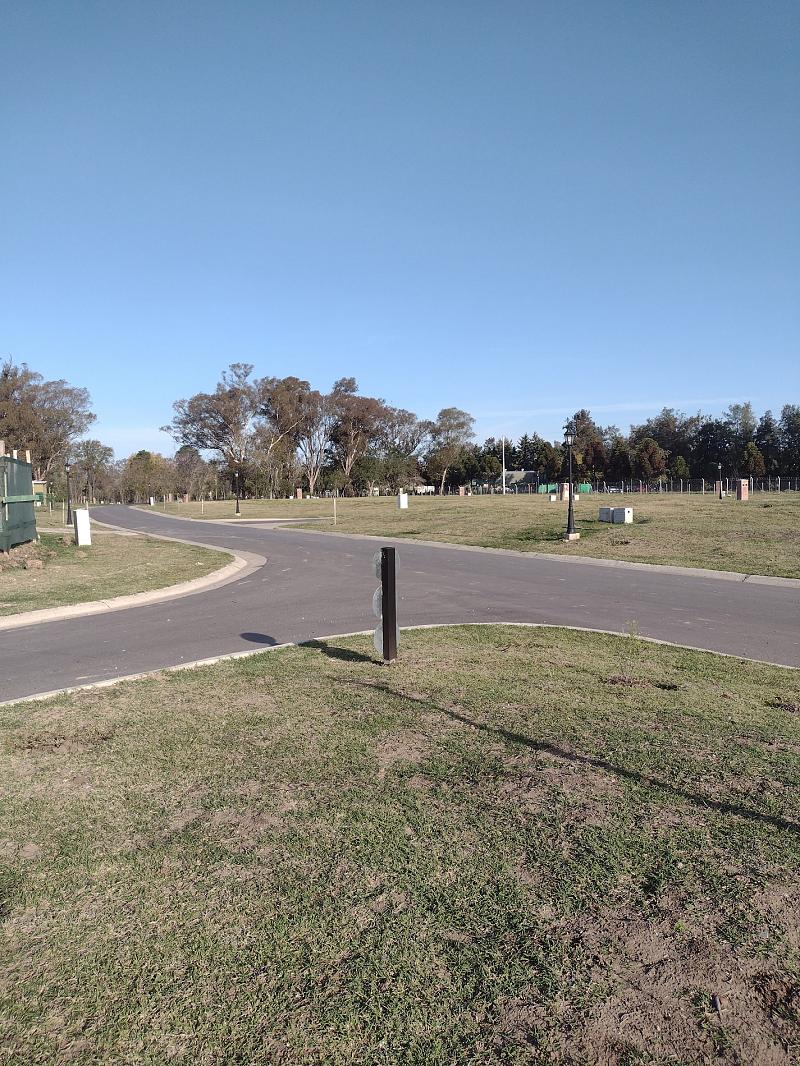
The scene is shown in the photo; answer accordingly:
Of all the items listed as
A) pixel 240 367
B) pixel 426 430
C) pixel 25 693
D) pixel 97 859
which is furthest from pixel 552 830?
pixel 426 430

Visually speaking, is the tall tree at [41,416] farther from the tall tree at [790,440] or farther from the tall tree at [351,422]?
the tall tree at [790,440]

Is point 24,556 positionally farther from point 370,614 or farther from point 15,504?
point 370,614

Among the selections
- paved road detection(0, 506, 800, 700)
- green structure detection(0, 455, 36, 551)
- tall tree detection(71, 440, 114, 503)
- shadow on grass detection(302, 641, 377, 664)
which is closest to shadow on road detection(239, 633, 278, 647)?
paved road detection(0, 506, 800, 700)

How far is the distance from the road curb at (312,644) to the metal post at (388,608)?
0.19 meters

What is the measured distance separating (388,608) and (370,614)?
3.65 metres

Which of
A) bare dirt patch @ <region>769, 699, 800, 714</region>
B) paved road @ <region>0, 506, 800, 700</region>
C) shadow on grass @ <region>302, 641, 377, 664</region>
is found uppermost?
bare dirt patch @ <region>769, 699, 800, 714</region>

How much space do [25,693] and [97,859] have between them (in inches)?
147

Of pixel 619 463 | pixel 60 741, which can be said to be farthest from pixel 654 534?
pixel 619 463

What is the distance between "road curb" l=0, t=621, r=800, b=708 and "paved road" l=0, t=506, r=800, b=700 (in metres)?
0.24

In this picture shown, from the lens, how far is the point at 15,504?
18.3 m

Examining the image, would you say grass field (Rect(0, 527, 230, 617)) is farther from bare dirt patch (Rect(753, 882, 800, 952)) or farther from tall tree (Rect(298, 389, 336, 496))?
tall tree (Rect(298, 389, 336, 496))

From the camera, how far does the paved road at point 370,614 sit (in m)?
7.99

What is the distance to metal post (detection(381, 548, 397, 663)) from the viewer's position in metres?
7.05

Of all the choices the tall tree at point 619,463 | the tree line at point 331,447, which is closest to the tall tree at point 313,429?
the tree line at point 331,447
